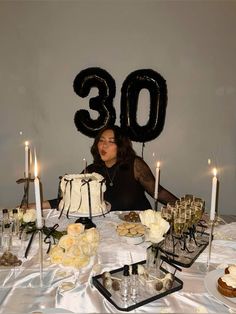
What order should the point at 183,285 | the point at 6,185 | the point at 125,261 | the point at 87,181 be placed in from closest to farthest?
the point at 183,285
the point at 125,261
the point at 87,181
the point at 6,185

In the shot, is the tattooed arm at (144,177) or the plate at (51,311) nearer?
the plate at (51,311)

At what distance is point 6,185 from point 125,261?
8.25 feet

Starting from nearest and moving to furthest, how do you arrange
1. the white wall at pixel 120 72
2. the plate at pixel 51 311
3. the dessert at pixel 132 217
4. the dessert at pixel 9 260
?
1. the plate at pixel 51 311
2. the dessert at pixel 9 260
3. the dessert at pixel 132 217
4. the white wall at pixel 120 72

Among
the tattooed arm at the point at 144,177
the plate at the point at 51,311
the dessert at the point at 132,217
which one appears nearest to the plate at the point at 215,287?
the plate at the point at 51,311

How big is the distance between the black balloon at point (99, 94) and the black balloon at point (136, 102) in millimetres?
139

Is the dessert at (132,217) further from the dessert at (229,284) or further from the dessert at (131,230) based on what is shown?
the dessert at (229,284)

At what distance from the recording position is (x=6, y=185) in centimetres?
353

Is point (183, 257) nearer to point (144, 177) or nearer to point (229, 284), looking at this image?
point (229, 284)

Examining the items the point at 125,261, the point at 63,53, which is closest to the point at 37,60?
→ the point at 63,53

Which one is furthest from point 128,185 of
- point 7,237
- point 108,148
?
point 7,237

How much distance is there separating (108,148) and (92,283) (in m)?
1.46

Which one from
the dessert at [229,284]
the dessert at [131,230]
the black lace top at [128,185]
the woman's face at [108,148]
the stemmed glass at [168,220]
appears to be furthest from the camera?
the woman's face at [108,148]

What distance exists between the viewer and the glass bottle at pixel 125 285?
44.5 inches

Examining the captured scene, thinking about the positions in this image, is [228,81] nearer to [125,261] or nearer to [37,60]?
[37,60]
